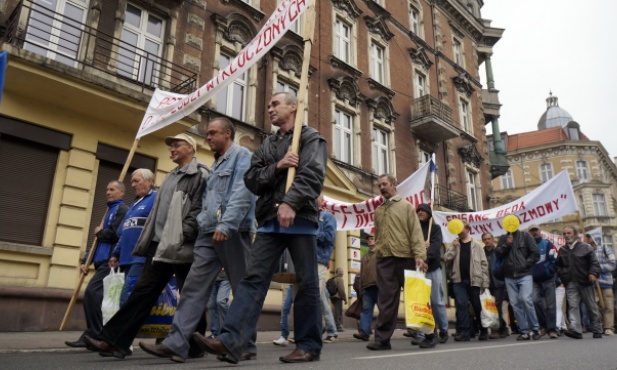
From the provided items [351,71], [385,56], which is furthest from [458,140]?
[351,71]

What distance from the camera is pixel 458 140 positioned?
23188mm

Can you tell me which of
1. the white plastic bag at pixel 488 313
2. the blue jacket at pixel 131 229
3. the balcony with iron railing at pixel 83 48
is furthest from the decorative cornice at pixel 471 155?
the blue jacket at pixel 131 229

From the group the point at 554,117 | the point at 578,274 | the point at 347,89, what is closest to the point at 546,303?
the point at 578,274

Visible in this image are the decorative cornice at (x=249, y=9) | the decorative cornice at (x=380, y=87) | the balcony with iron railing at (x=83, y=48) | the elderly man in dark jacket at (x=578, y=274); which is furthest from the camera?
the decorative cornice at (x=380, y=87)

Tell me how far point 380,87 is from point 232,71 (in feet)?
45.4

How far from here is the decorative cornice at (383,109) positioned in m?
18.0

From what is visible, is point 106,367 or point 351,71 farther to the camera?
point 351,71

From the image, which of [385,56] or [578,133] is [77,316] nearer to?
[385,56]

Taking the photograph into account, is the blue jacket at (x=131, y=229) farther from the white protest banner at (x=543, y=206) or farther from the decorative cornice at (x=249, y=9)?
the decorative cornice at (x=249, y=9)

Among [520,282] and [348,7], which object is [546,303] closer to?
[520,282]

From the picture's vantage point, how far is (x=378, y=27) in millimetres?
19484

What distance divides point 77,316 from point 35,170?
2.89 m

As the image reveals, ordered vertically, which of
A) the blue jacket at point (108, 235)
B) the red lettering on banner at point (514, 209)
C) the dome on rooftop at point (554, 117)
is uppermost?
the dome on rooftop at point (554, 117)

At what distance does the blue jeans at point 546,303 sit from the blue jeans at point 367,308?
128 inches
